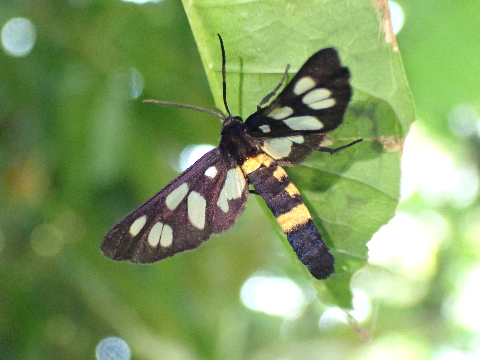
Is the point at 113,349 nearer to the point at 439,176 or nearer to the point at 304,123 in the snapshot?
the point at 304,123

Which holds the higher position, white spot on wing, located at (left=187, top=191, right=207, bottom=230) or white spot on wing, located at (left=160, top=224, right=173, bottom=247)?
white spot on wing, located at (left=187, top=191, right=207, bottom=230)

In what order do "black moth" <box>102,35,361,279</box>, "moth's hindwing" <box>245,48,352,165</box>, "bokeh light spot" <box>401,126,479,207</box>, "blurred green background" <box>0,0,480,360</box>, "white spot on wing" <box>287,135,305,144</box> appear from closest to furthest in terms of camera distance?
"moth's hindwing" <box>245,48,352,165</box> → "black moth" <box>102,35,361,279</box> → "white spot on wing" <box>287,135,305,144</box> → "blurred green background" <box>0,0,480,360</box> → "bokeh light spot" <box>401,126,479,207</box>

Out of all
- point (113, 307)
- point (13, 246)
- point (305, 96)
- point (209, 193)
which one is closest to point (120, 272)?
point (113, 307)

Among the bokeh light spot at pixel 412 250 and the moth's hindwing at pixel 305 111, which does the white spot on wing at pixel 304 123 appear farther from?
the bokeh light spot at pixel 412 250

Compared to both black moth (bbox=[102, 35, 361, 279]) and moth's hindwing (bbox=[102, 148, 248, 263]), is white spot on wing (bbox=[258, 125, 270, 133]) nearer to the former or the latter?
black moth (bbox=[102, 35, 361, 279])

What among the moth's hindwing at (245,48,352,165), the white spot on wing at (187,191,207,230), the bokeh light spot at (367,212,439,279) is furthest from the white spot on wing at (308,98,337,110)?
the bokeh light spot at (367,212,439,279)

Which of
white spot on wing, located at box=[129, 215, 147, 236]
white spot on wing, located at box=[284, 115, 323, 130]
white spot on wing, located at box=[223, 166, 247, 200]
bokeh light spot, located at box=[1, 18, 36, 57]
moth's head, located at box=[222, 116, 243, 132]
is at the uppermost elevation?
bokeh light spot, located at box=[1, 18, 36, 57]

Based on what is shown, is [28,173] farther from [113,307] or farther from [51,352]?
[51,352]
